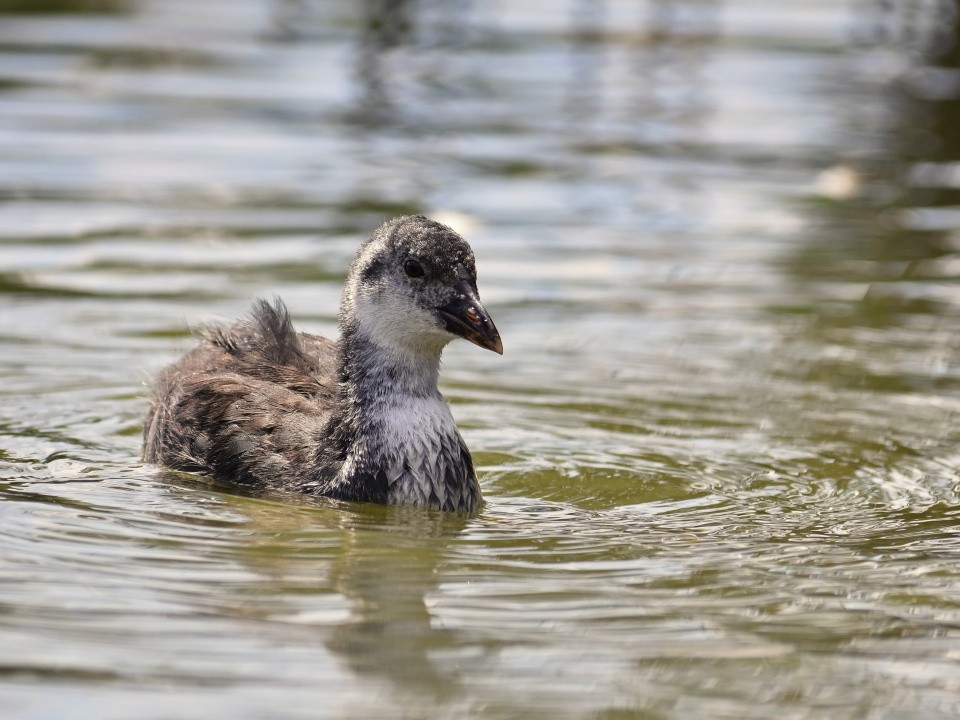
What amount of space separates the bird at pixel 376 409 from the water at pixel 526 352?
14cm

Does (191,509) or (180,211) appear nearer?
(191,509)

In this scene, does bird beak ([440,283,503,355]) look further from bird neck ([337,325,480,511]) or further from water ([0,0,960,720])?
water ([0,0,960,720])

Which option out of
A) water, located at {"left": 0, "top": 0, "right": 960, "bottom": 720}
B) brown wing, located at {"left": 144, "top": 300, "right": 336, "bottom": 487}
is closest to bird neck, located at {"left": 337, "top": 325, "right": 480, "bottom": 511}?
water, located at {"left": 0, "top": 0, "right": 960, "bottom": 720}

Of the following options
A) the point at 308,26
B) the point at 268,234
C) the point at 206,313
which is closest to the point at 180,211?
the point at 268,234

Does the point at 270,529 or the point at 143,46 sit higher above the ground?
the point at 143,46

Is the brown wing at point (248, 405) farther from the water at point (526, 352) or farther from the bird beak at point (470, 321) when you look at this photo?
the bird beak at point (470, 321)

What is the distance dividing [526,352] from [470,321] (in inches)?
107

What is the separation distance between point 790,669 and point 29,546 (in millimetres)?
2795

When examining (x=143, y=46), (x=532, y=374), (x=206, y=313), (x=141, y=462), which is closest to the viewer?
(x=141, y=462)

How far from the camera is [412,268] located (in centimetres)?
734

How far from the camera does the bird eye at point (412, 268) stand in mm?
7328

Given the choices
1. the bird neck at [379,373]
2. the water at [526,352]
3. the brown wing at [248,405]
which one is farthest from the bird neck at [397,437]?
the brown wing at [248,405]

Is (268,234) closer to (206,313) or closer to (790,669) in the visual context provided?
(206,313)

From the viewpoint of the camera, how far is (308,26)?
19.4m
